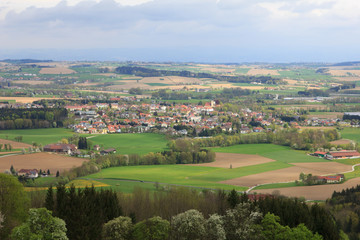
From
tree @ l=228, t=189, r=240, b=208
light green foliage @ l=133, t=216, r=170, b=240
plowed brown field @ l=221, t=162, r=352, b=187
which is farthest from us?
plowed brown field @ l=221, t=162, r=352, b=187

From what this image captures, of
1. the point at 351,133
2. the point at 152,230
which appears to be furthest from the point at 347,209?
the point at 351,133

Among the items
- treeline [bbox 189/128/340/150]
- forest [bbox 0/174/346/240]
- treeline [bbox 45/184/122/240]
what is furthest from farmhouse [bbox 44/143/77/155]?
treeline [bbox 45/184/122/240]

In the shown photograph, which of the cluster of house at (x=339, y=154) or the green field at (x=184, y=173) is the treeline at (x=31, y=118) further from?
the cluster of house at (x=339, y=154)

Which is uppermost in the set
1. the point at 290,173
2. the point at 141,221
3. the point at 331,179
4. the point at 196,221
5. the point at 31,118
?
the point at 196,221

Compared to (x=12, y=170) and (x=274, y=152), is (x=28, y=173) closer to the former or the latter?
(x=12, y=170)

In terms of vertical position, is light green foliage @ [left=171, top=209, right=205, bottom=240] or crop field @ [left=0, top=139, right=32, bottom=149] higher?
light green foliage @ [left=171, top=209, right=205, bottom=240]

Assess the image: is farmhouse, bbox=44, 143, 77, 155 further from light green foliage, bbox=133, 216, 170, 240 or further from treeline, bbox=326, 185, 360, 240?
light green foliage, bbox=133, 216, 170, 240

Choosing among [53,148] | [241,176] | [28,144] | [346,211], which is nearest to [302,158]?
[241,176]

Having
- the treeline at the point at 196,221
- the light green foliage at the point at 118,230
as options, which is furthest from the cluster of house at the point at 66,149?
the light green foliage at the point at 118,230
